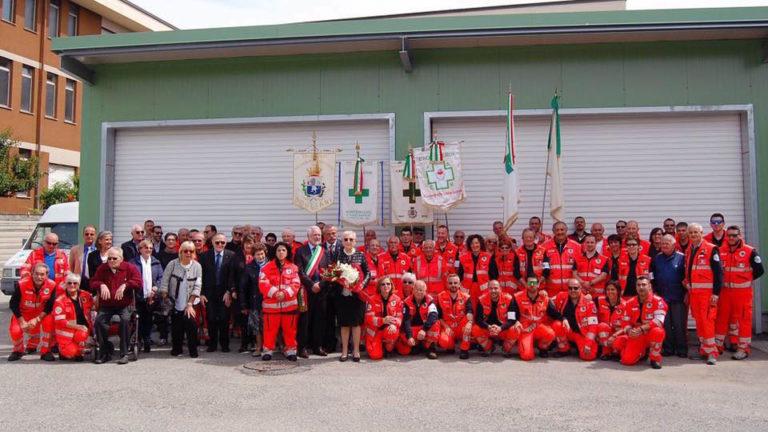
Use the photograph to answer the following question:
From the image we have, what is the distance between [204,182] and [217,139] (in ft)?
Result: 3.07

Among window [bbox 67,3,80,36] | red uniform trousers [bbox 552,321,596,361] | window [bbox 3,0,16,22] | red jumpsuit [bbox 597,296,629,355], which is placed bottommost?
red uniform trousers [bbox 552,321,596,361]

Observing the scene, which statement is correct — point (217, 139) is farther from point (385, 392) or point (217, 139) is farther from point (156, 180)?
point (385, 392)

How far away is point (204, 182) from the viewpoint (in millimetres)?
11750

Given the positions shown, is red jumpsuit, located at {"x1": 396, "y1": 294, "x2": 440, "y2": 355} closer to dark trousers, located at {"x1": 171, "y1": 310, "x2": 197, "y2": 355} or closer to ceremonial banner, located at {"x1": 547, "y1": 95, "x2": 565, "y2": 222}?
ceremonial banner, located at {"x1": 547, "y1": 95, "x2": 565, "y2": 222}

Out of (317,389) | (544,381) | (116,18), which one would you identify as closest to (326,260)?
(317,389)

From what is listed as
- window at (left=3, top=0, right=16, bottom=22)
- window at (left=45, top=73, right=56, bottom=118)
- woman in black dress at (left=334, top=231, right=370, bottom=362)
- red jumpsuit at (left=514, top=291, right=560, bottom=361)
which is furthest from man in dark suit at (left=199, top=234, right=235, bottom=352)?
window at (left=3, top=0, right=16, bottom=22)

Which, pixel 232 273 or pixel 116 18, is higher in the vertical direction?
pixel 116 18

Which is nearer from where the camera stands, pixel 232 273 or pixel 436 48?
pixel 232 273

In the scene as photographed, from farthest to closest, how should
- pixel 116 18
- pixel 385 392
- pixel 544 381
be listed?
pixel 116 18 < pixel 544 381 < pixel 385 392

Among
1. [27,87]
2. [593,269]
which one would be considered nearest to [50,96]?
[27,87]

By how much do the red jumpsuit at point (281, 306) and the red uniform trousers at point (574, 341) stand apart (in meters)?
3.76

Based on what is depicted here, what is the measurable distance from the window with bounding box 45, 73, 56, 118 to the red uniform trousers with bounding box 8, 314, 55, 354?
24.5 m

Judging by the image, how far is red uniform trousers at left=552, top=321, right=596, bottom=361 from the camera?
26.1 feet

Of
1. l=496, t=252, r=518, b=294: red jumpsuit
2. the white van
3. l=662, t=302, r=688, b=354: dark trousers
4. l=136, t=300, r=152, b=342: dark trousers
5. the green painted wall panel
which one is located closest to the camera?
l=662, t=302, r=688, b=354: dark trousers
